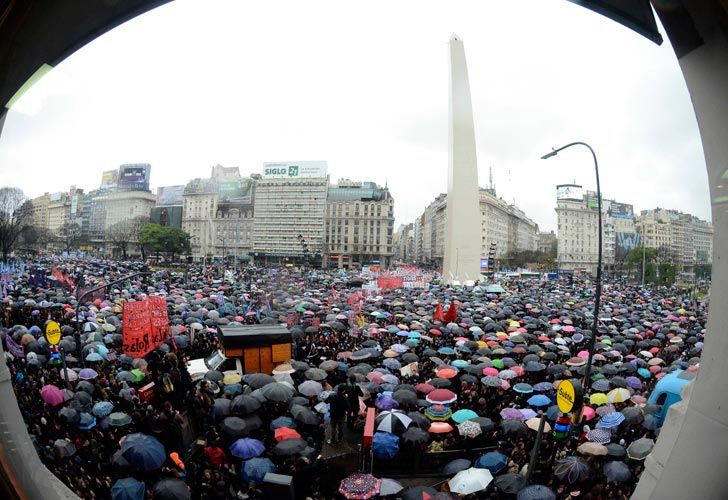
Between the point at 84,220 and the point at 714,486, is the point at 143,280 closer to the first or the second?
the point at 84,220

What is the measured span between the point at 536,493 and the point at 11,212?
19.1 ft

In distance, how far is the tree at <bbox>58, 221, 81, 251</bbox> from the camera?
9336mm

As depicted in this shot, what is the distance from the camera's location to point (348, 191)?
89875 millimetres

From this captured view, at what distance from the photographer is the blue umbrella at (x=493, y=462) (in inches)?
225

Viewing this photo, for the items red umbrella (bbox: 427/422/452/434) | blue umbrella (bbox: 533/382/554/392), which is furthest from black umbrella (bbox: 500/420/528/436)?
blue umbrella (bbox: 533/382/554/392)

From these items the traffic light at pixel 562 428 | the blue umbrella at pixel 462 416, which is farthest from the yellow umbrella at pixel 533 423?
the blue umbrella at pixel 462 416

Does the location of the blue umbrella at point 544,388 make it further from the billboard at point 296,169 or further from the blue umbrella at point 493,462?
the billboard at point 296,169

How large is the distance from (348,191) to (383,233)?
1203 centimetres

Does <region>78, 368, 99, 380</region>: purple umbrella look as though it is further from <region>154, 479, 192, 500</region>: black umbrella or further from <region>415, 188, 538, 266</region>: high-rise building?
<region>415, 188, 538, 266</region>: high-rise building

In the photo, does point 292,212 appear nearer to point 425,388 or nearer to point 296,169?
point 296,169

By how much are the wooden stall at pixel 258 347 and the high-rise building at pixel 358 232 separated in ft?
239

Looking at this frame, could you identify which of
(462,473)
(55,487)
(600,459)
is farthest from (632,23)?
(600,459)

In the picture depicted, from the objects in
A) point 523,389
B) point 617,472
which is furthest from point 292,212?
point 617,472

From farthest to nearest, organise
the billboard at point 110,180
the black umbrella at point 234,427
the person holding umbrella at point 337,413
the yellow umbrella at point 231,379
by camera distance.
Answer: the billboard at point 110,180
the yellow umbrella at point 231,379
the black umbrella at point 234,427
the person holding umbrella at point 337,413
